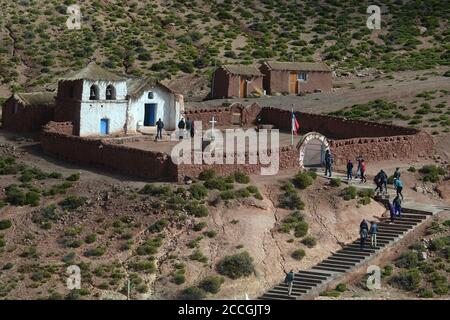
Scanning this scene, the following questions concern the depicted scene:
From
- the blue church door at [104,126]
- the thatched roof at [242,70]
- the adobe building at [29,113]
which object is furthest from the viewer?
the thatched roof at [242,70]

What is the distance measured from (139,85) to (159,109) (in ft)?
6.21

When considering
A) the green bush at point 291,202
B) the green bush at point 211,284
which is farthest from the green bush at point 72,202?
the green bush at point 291,202

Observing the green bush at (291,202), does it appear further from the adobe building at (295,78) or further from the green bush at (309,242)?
the adobe building at (295,78)

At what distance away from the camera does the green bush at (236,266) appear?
149 ft

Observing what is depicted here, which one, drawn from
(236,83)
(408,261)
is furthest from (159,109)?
(408,261)

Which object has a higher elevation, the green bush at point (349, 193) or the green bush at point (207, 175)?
the green bush at point (207, 175)

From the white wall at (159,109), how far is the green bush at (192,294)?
69.0ft

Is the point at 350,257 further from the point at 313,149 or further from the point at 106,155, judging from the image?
the point at 106,155

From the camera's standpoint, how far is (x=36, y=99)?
213 feet

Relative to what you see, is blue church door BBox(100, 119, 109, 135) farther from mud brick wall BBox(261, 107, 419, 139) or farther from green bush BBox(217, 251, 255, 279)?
green bush BBox(217, 251, 255, 279)

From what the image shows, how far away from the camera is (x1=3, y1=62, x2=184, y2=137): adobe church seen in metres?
61.4

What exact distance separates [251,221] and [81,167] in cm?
1162

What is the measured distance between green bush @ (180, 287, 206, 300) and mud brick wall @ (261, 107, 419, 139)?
813 inches

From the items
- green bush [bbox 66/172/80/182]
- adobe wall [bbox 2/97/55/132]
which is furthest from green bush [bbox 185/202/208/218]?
adobe wall [bbox 2/97/55/132]
